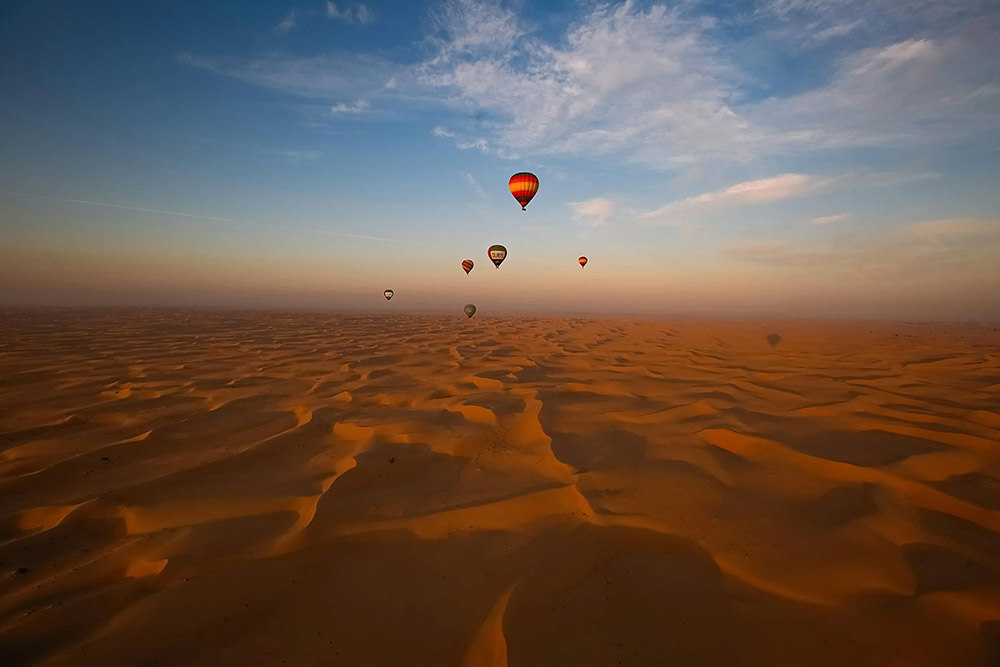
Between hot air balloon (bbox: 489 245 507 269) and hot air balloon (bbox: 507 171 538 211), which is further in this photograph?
hot air balloon (bbox: 489 245 507 269)

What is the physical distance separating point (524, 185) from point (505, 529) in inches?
746

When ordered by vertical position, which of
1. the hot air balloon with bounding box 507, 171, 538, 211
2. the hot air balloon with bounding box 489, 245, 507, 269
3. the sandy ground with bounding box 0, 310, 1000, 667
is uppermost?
the hot air balloon with bounding box 507, 171, 538, 211

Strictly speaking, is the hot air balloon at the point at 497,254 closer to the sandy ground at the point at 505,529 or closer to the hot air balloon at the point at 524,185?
the hot air balloon at the point at 524,185

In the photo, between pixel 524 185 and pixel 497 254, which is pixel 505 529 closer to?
pixel 524 185

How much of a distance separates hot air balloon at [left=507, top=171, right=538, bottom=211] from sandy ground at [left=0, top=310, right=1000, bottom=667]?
15.5m

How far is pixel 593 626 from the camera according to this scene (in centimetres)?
197

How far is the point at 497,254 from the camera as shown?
1073 inches

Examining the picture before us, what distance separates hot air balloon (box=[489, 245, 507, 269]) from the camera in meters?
27.2

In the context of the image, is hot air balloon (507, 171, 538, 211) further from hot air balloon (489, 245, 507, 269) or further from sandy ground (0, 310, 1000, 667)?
sandy ground (0, 310, 1000, 667)

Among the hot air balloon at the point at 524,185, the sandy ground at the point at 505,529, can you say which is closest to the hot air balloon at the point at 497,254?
the hot air balloon at the point at 524,185

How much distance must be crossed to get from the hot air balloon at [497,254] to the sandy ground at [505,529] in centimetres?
2165

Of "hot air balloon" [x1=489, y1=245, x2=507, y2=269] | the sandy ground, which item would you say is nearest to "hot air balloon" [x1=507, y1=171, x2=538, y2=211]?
"hot air balloon" [x1=489, y1=245, x2=507, y2=269]

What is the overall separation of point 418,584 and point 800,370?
8.71 m

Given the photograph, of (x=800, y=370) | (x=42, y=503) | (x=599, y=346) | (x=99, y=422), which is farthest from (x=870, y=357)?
(x=99, y=422)
